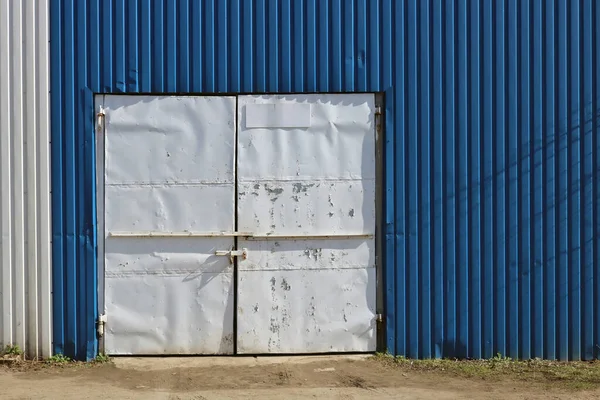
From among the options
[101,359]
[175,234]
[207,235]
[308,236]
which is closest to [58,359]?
[101,359]

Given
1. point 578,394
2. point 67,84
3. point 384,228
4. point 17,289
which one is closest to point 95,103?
point 67,84

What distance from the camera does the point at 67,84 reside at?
7.21 meters

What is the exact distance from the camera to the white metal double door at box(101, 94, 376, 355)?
7.25m

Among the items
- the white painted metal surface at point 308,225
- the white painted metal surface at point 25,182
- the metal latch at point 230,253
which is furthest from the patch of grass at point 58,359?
the metal latch at point 230,253

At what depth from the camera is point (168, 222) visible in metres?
7.26

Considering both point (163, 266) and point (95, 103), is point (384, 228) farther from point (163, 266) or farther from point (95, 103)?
point (95, 103)

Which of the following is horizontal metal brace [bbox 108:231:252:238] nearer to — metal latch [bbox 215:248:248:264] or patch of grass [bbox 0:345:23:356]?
metal latch [bbox 215:248:248:264]

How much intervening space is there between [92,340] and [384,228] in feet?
10.3

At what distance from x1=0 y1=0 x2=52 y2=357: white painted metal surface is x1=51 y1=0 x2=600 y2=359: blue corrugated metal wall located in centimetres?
13

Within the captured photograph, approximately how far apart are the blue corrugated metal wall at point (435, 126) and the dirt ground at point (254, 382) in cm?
45

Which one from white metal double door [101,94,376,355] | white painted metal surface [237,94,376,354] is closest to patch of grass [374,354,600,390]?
white painted metal surface [237,94,376,354]

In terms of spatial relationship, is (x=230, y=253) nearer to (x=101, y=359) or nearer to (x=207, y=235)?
(x=207, y=235)

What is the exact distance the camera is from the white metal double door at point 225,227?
285 inches

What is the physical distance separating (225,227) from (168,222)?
1.88ft
